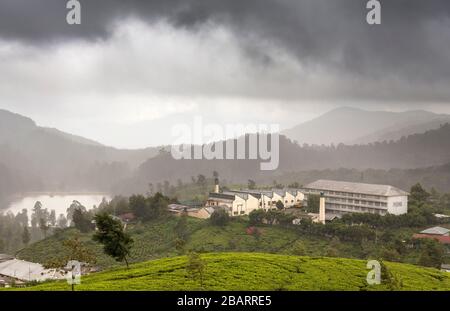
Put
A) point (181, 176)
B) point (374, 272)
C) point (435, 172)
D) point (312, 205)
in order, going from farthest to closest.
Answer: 1. point (181, 176)
2. point (435, 172)
3. point (312, 205)
4. point (374, 272)

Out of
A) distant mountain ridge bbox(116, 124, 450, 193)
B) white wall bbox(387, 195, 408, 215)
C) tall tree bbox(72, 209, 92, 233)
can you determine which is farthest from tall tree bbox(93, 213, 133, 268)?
distant mountain ridge bbox(116, 124, 450, 193)

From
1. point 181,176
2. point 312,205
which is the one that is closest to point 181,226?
point 312,205

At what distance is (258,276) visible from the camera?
27.4 meters

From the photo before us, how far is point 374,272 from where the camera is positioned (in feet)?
87.0

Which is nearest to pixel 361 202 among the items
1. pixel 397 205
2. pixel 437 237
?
pixel 397 205

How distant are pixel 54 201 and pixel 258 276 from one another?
479 feet

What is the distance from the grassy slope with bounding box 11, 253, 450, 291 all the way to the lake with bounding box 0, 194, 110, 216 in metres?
121

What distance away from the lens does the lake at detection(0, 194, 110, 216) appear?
152 m

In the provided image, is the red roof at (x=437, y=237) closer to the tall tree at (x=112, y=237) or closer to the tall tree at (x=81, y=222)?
the tall tree at (x=112, y=237)

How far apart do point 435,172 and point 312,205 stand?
74.4 metres

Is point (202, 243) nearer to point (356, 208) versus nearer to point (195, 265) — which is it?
point (356, 208)

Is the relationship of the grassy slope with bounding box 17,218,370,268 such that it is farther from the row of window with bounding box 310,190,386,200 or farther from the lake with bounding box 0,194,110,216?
the lake with bounding box 0,194,110,216

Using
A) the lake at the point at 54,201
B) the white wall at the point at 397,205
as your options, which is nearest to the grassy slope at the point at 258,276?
the white wall at the point at 397,205
